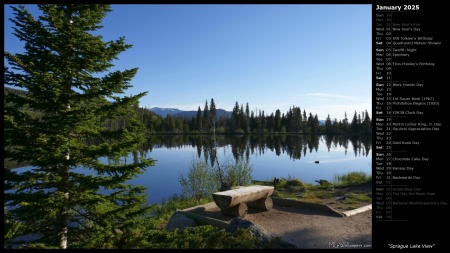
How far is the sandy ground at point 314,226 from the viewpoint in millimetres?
7941

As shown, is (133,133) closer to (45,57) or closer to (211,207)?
(45,57)

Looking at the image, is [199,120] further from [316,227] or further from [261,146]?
[316,227]

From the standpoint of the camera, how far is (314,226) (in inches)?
378

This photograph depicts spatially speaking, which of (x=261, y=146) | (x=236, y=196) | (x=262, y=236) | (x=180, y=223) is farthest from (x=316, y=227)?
(x=261, y=146)

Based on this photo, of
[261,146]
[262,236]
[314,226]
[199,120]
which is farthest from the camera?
[199,120]

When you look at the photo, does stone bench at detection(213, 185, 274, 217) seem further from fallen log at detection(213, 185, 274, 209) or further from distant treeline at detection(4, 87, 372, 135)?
distant treeline at detection(4, 87, 372, 135)

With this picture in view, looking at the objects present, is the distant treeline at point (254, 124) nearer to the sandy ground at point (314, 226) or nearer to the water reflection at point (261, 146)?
the water reflection at point (261, 146)

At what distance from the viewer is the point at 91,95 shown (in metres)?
6.32

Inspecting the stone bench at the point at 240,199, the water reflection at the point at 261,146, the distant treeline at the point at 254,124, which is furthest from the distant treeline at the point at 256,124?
the stone bench at the point at 240,199

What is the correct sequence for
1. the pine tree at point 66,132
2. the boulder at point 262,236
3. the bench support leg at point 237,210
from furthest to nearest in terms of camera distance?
the bench support leg at point 237,210 < the boulder at point 262,236 < the pine tree at point 66,132

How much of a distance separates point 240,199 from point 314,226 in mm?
2940

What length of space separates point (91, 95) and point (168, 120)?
98.9 meters

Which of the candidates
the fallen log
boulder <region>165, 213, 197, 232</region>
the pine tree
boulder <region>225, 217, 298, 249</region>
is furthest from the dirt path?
the pine tree

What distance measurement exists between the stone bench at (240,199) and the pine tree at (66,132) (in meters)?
3.91
